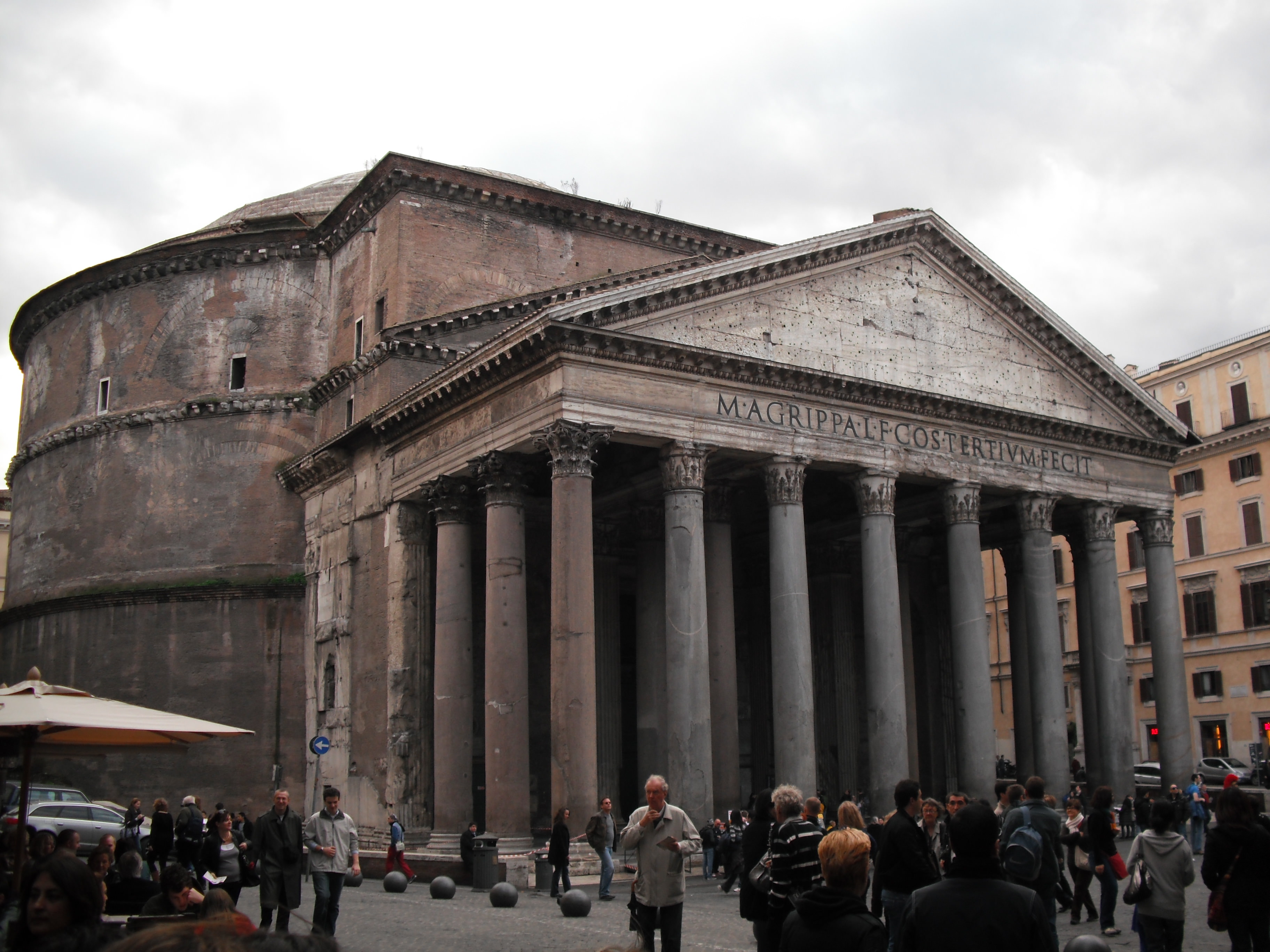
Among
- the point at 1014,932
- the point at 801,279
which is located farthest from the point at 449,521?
the point at 1014,932

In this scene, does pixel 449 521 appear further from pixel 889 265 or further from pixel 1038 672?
pixel 1038 672

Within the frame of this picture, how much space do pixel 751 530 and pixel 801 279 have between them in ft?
28.6

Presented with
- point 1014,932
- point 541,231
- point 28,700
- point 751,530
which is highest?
point 541,231

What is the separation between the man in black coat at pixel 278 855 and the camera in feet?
34.0

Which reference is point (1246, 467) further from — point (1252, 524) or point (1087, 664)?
point (1087, 664)

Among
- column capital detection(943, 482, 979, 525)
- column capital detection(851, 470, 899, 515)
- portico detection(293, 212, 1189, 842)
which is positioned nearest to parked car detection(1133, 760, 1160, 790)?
portico detection(293, 212, 1189, 842)

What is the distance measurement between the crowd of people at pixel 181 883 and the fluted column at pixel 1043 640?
14271 mm

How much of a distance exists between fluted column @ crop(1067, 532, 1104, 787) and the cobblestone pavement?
7.98 metres

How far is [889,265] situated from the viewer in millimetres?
22734

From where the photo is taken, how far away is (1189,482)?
38.2m

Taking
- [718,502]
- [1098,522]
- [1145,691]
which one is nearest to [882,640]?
[718,502]

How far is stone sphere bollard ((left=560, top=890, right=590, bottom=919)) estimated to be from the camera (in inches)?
537

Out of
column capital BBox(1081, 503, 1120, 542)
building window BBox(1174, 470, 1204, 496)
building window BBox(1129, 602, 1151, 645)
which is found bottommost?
building window BBox(1129, 602, 1151, 645)

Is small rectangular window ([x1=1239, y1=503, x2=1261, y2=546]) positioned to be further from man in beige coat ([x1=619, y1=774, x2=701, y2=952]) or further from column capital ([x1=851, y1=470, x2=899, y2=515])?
man in beige coat ([x1=619, y1=774, x2=701, y2=952])
